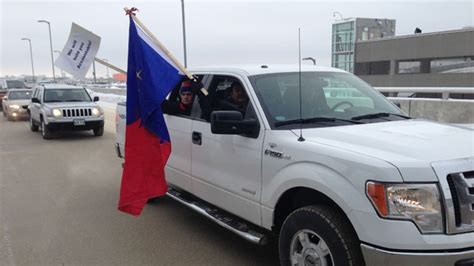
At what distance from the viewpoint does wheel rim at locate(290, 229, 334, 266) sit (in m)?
3.24

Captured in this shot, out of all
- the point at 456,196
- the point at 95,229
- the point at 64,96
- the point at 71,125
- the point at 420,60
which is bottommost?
the point at 95,229

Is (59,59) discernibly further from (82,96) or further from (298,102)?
(82,96)

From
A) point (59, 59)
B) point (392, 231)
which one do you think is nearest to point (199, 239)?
point (392, 231)

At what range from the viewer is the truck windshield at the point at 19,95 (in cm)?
2137

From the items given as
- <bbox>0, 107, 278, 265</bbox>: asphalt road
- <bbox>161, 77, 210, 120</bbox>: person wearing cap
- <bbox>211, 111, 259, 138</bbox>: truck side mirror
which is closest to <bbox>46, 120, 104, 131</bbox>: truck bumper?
<bbox>0, 107, 278, 265</bbox>: asphalt road

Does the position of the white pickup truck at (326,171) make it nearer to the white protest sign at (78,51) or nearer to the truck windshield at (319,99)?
the truck windshield at (319,99)

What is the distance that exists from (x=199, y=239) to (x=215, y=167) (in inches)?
37.9

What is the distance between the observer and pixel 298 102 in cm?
426

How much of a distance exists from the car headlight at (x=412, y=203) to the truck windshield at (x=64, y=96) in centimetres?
1356

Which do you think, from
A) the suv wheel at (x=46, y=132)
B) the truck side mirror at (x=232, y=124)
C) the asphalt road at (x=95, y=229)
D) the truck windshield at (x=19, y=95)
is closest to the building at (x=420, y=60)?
the truck windshield at (x=19, y=95)

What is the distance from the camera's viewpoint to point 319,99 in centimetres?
440

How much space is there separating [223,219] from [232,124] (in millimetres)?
1075

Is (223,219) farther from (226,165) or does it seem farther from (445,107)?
(445,107)

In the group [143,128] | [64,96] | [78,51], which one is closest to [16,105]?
[64,96]
